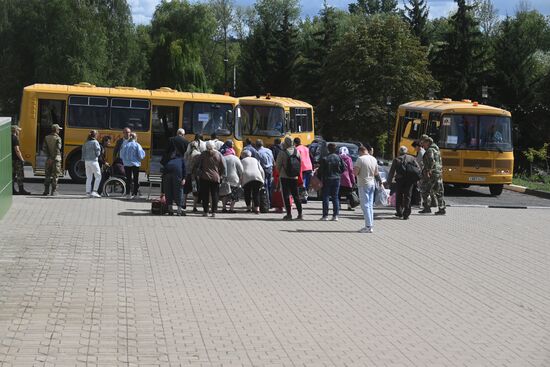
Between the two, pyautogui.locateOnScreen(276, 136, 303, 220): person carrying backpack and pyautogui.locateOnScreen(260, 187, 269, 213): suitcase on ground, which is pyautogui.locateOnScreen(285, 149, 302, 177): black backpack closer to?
pyautogui.locateOnScreen(276, 136, 303, 220): person carrying backpack

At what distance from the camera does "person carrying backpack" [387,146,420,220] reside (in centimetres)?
2242

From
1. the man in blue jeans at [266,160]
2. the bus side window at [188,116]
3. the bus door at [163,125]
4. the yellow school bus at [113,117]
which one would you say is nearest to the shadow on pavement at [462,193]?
the yellow school bus at [113,117]

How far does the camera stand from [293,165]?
71.2 feet

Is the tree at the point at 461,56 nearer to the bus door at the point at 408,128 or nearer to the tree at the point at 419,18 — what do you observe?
the tree at the point at 419,18

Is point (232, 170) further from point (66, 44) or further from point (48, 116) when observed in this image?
point (66, 44)

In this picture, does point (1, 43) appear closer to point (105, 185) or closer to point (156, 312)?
point (105, 185)

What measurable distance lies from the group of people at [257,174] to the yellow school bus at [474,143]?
8.39 metres

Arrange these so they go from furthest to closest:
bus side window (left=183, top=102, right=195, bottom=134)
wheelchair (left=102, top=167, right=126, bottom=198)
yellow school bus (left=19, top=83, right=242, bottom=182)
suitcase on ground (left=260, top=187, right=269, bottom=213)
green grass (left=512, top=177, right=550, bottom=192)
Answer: green grass (left=512, top=177, right=550, bottom=192), bus side window (left=183, top=102, right=195, bottom=134), yellow school bus (left=19, top=83, right=242, bottom=182), wheelchair (left=102, top=167, right=126, bottom=198), suitcase on ground (left=260, top=187, right=269, bottom=213)

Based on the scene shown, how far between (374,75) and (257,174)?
52.0 meters

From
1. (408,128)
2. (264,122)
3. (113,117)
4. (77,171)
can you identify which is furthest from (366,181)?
(408,128)

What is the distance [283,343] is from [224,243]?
25.8ft

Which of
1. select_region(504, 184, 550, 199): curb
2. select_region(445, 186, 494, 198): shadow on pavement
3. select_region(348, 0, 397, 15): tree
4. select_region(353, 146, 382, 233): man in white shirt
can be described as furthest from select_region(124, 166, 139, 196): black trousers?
select_region(348, 0, 397, 15): tree

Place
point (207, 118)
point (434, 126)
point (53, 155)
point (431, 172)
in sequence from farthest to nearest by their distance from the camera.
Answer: point (434, 126)
point (207, 118)
point (53, 155)
point (431, 172)

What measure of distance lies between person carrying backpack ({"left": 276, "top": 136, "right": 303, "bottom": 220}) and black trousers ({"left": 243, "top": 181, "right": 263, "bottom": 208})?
1188 millimetres
